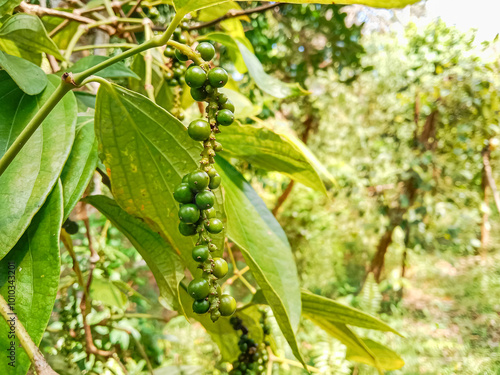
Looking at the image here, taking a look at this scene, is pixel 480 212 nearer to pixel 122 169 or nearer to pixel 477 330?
pixel 477 330

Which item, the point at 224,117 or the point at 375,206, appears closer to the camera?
the point at 224,117

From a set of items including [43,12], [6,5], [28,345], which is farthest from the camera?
[43,12]

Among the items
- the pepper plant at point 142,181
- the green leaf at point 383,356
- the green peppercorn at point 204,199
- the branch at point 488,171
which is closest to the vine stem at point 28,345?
the pepper plant at point 142,181

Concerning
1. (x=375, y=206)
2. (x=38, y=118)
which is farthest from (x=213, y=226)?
(x=375, y=206)

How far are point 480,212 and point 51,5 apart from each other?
5.77 ft

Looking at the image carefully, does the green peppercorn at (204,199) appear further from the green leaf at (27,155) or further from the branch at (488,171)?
the branch at (488,171)

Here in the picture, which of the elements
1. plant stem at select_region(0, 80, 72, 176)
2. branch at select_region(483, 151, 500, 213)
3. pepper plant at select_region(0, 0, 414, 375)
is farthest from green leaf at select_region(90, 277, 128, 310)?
branch at select_region(483, 151, 500, 213)

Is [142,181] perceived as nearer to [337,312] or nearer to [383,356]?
[337,312]

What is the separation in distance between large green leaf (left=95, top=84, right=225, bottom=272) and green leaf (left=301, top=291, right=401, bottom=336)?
15 cm

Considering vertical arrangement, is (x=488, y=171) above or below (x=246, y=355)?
above

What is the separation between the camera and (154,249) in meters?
0.31

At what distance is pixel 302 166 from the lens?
379mm

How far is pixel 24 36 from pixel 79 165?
0.14 metres

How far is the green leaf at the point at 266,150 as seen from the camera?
36cm
